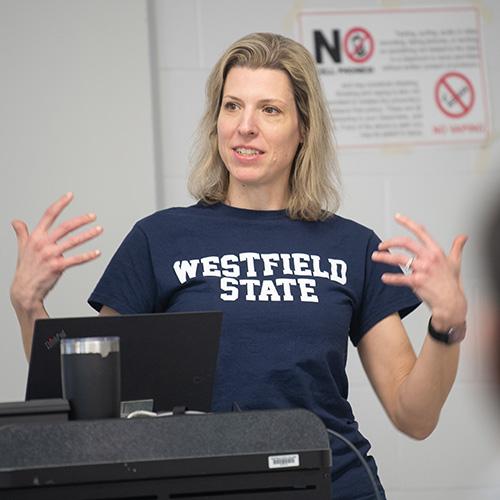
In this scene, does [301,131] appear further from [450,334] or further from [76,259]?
[76,259]

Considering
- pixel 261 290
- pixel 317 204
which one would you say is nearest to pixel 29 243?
pixel 261 290

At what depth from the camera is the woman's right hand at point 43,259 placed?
164 cm

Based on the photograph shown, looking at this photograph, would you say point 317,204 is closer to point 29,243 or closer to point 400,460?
point 29,243

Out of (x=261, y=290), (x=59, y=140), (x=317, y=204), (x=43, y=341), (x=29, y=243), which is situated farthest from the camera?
(x=59, y=140)

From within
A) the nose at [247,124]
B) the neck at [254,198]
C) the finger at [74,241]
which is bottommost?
the finger at [74,241]

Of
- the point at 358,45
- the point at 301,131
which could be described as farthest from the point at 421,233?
the point at 358,45

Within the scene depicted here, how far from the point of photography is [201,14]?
3.20 m

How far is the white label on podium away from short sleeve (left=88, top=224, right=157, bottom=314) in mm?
897

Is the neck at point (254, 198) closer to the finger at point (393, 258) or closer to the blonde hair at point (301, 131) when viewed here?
the blonde hair at point (301, 131)

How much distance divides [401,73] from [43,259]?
75.8 inches

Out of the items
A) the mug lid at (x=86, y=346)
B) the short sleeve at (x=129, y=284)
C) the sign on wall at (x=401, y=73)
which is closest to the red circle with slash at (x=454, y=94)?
the sign on wall at (x=401, y=73)

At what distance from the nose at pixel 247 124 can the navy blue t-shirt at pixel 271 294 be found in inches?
6.6

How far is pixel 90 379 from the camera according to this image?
1.28 m

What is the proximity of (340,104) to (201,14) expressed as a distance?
0.51 m
